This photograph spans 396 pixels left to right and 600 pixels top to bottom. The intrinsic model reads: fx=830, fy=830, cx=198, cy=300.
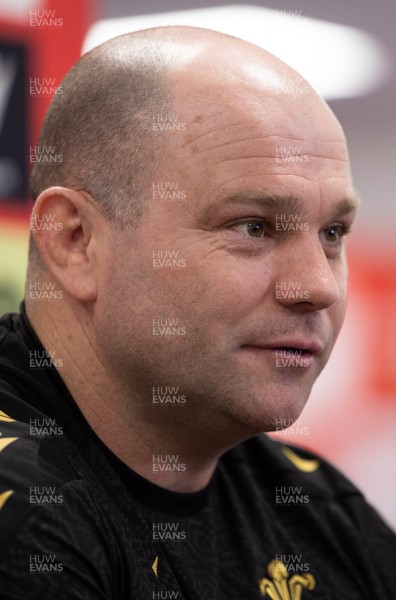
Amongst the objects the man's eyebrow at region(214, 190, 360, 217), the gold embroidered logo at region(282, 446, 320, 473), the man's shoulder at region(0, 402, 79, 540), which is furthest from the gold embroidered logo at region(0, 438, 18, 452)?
the gold embroidered logo at region(282, 446, 320, 473)

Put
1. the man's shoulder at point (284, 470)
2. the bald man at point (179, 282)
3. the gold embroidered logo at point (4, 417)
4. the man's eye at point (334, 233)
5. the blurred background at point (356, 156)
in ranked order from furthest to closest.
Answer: the blurred background at point (356, 156) < the man's shoulder at point (284, 470) < the man's eye at point (334, 233) < the bald man at point (179, 282) < the gold embroidered logo at point (4, 417)

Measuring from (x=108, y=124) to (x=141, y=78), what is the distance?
0.31ft

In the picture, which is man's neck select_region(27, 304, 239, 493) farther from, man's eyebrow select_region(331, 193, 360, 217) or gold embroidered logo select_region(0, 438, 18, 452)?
man's eyebrow select_region(331, 193, 360, 217)

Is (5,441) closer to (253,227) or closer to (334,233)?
(253,227)

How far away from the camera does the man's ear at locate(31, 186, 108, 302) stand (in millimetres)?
1313

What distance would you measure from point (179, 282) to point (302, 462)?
65cm

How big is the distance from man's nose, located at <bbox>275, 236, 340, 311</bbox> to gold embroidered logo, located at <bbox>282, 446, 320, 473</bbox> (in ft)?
1.75

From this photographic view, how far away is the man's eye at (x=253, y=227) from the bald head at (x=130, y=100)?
0.52 ft

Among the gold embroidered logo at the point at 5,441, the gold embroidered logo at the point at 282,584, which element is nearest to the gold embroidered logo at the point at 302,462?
the gold embroidered logo at the point at 282,584

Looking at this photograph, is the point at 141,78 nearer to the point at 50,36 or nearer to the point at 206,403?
the point at 206,403

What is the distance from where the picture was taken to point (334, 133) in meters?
1.37

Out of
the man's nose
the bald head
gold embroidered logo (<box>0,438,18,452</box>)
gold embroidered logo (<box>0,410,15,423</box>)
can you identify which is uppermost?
the bald head

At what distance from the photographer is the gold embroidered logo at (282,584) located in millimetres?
1372

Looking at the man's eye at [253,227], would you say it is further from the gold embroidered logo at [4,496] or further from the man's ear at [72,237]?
the gold embroidered logo at [4,496]
